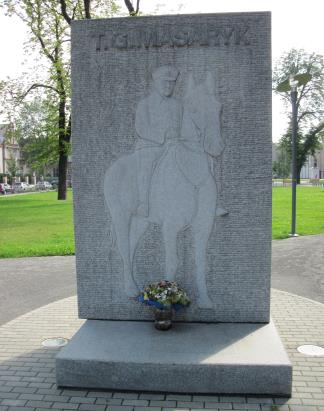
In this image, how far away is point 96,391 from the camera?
14.7ft

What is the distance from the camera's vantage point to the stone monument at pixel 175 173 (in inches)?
198

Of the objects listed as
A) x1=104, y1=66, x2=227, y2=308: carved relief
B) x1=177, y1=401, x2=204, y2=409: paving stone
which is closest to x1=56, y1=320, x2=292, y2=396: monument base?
x1=177, y1=401, x2=204, y2=409: paving stone

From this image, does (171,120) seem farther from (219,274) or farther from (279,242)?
(279,242)

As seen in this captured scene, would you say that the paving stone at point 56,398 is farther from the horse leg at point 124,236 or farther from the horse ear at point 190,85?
the horse ear at point 190,85

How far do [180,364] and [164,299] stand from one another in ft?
2.62

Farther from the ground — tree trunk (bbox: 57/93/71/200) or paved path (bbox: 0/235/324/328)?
tree trunk (bbox: 57/93/71/200)

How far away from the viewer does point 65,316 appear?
6.71 metres

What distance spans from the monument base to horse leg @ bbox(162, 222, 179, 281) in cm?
87

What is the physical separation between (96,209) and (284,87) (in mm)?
10350

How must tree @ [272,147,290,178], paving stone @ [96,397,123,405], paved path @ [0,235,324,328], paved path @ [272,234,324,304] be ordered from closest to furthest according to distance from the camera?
paving stone @ [96,397,123,405] → paved path @ [0,235,324,328] → paved path @ [272,234,324,304] → tree @ [272,147,290,178]

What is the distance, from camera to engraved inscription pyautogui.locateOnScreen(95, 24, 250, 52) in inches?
197

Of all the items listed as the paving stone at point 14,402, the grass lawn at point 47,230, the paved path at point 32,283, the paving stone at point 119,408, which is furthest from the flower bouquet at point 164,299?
the grass lawn at point 47,230

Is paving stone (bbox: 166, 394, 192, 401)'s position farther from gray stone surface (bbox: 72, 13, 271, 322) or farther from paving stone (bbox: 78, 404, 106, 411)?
gray stone surface (bbox: 72, 13, 271, 322)

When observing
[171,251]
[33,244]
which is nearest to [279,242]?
[33,244]
